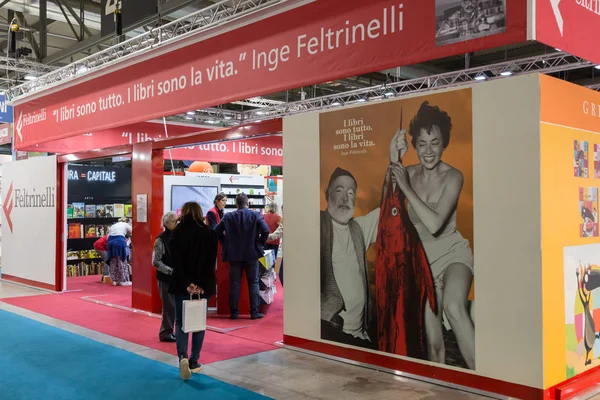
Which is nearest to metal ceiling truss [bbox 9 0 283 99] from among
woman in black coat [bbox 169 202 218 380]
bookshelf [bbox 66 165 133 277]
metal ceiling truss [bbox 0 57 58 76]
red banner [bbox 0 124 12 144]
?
metal ceiling truss [bbox 0 57 58 76]

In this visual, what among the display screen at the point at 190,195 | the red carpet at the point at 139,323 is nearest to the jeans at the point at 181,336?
the red carpet at the point at 139,323

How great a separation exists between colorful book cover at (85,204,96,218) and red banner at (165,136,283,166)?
2425 mm

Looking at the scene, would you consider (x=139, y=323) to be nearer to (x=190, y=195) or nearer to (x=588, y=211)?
(x=190, y=195)

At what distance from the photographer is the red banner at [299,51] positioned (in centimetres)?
378

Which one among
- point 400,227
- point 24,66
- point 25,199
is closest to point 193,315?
point 400,227

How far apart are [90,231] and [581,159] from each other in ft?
35.6

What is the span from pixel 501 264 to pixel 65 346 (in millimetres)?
4252

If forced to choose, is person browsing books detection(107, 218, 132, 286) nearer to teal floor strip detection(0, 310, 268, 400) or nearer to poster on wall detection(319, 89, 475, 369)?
teal floor strip detection(0, 310, 268, 400)

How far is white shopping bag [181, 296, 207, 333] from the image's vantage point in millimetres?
4621

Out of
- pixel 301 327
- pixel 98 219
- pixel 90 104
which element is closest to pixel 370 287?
pixel 301 327

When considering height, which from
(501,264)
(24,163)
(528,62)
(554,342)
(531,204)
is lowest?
(554,342)

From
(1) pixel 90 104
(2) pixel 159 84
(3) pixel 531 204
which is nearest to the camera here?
(3) pixel 531 204

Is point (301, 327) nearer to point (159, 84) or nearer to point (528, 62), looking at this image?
point (159, 84)

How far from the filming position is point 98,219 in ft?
42.7
